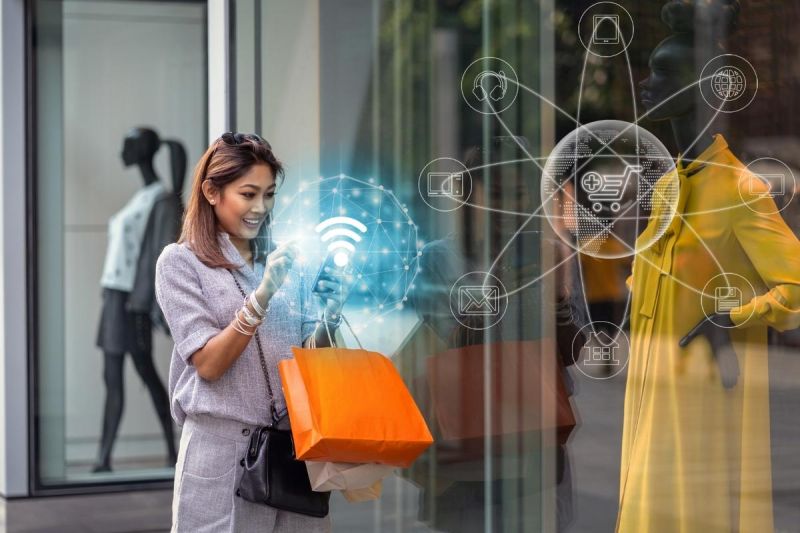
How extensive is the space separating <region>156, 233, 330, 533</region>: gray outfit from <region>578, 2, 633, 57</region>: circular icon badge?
4.29 ft

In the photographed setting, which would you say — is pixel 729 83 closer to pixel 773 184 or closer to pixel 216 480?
pixel 773 184

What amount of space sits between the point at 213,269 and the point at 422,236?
1.19 m

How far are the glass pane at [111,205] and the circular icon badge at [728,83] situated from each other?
497 centimetres

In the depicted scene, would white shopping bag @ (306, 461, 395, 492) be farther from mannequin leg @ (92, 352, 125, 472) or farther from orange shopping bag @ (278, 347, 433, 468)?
mannequin leg @ (92, 352, 125, 472)

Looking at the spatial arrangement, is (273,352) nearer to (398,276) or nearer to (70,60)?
(398,276)

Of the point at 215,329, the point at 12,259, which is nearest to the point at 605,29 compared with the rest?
the point at 215,329

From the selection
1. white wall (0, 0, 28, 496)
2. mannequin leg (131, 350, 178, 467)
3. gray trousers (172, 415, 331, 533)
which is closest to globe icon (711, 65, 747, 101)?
gray trousers (172, 415, 331, 533)

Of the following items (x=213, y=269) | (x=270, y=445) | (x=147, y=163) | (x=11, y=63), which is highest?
(x=11, y=63)

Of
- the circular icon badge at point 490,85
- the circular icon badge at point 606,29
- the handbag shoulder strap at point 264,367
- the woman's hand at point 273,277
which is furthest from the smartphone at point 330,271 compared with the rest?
the circular icon badge at point 606,29

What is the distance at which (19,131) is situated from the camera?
7.69 meters

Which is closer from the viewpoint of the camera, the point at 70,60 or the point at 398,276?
the point at 398,276

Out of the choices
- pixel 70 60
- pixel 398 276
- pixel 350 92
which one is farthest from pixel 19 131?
pixel 398 276

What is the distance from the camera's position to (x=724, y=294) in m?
3.88

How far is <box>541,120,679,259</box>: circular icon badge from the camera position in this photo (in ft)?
13.0
